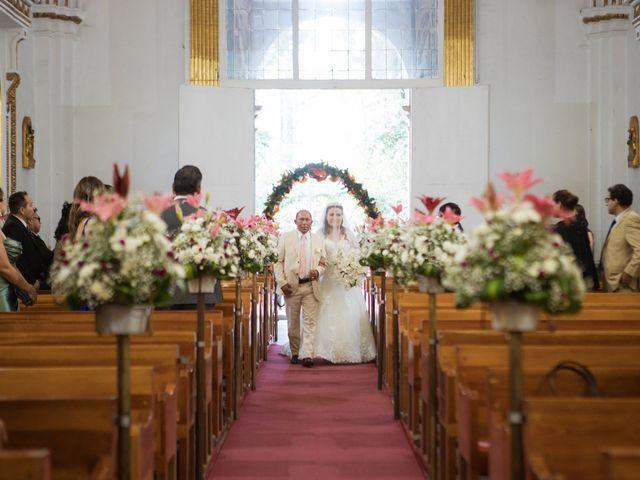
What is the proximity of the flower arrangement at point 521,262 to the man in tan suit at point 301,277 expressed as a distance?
7.58 metres

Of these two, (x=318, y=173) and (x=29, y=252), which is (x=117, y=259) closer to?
(x=29, y=252)

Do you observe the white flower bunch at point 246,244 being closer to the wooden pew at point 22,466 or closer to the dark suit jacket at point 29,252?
the dark suit jacket at point 29,252

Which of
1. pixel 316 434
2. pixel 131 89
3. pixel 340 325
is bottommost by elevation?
pixel 316 434

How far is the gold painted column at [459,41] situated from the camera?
15289mm

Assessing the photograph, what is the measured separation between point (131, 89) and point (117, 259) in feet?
39.6

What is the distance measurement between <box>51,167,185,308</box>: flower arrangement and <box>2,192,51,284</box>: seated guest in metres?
4.97

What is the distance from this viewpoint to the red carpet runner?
20.5 ft

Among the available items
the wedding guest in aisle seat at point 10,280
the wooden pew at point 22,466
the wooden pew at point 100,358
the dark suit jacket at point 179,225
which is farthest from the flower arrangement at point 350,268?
the wooden pew at point 22,466

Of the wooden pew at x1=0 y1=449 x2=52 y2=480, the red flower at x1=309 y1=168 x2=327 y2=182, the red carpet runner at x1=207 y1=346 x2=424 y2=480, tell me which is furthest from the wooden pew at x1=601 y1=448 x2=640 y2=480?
the red flower at x1=309 y1=168 x2=327 y2=182

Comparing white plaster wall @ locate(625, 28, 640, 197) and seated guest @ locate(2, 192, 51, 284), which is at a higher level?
white plaster wall @ locate(625, 28, 640, 197)

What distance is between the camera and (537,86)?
1527 cm

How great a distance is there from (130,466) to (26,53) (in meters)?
10.8

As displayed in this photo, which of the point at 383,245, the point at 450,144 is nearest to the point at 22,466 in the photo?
the point at 383,245

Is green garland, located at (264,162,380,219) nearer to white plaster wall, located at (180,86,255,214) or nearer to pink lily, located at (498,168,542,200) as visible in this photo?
white plaster wall, located at (180,86,255,214)
